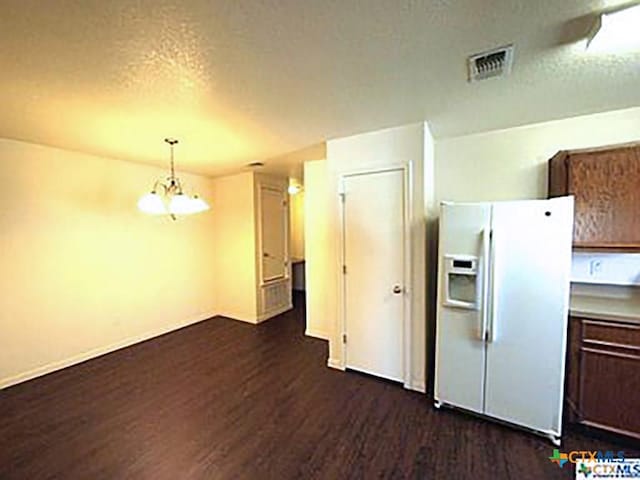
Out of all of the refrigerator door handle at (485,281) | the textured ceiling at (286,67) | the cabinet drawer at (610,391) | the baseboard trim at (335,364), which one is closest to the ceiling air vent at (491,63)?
the textured ceiling at (286,67)

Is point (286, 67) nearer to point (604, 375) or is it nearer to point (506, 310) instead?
point (506, 310)

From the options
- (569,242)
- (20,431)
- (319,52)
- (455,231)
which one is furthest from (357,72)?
(20,431)

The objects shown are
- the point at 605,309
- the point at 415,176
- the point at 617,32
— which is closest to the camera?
the point at 617,32

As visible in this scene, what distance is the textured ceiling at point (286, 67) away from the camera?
1.37 metres

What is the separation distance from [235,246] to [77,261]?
2.13 metres

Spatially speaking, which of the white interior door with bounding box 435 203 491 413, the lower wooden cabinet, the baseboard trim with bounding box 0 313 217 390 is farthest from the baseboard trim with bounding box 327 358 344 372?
the baseboard trim with bounding box 0 313 217 390

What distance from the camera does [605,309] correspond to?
2.23 m

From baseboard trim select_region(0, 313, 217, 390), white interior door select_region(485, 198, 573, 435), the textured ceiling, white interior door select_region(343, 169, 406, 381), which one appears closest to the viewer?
the textured ceiling

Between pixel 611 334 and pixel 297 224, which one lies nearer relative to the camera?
pixel 611 334

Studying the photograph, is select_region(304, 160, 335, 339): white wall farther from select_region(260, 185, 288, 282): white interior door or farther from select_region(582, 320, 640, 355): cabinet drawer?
select_region(582, 320, 640, 355): cabinet drawer

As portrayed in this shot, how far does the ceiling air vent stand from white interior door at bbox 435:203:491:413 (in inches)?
35.1

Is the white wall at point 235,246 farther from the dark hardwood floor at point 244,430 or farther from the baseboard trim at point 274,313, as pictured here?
the dark hardwood floor at point 244,430

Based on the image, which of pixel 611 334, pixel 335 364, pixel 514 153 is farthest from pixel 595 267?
pixel 335 364

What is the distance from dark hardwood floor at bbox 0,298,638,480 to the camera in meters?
2.02
